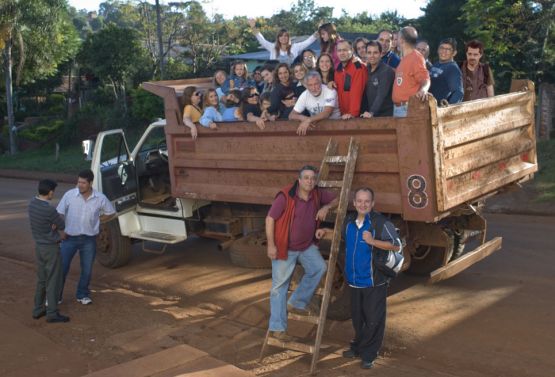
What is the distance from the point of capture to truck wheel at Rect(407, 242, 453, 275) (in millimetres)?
7668

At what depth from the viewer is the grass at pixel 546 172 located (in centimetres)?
1188

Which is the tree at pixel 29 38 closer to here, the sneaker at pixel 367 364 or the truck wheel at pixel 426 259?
the truck wheel at pixel 426 259

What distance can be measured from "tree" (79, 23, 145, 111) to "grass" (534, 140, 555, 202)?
20.3 m

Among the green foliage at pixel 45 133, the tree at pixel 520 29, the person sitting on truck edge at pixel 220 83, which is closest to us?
the person sitting on truck edge at pixel 220 83

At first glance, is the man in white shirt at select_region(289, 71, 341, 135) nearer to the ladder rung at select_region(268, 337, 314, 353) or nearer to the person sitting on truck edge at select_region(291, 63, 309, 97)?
the person sitting on truck edge at select_region(291, 63, 309, 97)

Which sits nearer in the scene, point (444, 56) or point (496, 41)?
point (444, 56)

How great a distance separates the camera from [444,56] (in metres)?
7.14

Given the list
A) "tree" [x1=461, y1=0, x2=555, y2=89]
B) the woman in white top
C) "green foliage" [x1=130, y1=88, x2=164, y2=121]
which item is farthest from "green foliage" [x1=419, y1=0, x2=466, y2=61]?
the woman in white top

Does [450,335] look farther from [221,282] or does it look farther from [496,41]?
[496,41]

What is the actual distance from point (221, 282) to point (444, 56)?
3791 mm

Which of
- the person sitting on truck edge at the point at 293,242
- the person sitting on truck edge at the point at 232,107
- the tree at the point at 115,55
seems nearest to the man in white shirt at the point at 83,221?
the person sitting on truck edge at the point at 232,107

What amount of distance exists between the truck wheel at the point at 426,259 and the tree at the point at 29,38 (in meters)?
24.9

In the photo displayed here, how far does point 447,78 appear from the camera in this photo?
699 centimetres

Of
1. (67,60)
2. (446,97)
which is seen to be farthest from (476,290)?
(67,60)
